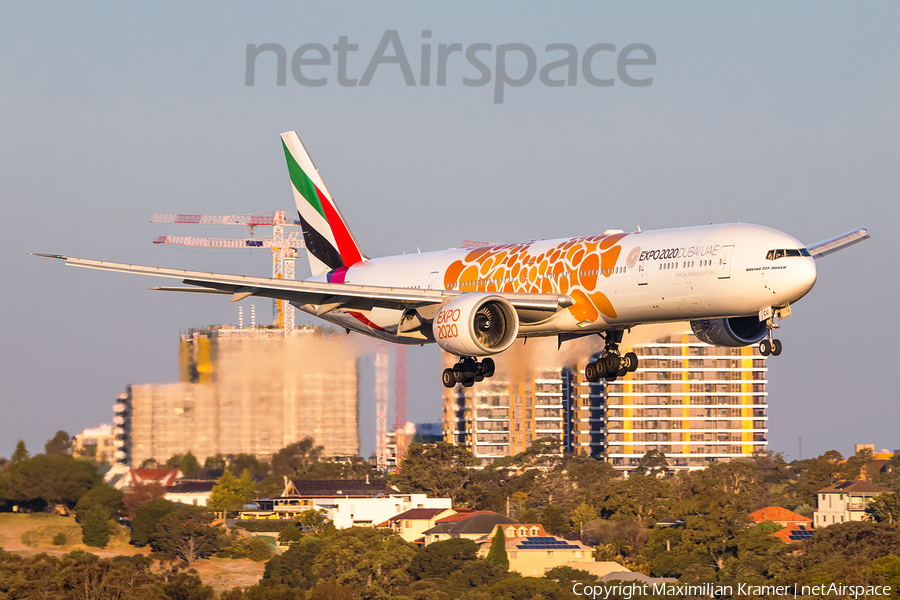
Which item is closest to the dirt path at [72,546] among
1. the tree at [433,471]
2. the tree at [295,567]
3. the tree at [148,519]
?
the tree at [148,519]

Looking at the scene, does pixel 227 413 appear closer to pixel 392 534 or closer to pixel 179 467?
pixel 179 467

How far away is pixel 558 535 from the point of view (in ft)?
425

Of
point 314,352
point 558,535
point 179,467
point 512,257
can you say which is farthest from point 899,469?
point 512,257

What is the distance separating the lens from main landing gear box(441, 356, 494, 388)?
148ft

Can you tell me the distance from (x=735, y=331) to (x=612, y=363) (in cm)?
457

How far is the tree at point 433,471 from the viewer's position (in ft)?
465

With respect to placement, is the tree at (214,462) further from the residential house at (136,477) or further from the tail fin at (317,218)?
the tail fin at (317,218)

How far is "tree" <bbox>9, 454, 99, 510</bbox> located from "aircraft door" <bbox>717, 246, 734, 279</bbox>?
72131mm

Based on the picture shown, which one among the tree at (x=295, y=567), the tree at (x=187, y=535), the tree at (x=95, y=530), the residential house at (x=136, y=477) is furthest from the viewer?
the tree at (x=187, y=535)

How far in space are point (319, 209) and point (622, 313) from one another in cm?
2110

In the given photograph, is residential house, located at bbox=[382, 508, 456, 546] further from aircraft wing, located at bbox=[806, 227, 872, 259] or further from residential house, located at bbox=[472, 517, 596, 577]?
aircraft wing, located at bbox=[806, 227, 872, 259]

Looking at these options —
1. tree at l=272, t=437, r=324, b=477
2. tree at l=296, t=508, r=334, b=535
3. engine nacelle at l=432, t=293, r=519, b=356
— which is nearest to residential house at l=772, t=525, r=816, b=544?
tree at l=296, t=508, r=334, b=535

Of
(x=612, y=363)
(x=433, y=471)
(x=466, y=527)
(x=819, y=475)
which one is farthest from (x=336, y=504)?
(x=612, y=363)

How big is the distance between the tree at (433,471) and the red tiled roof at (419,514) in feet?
55.8
